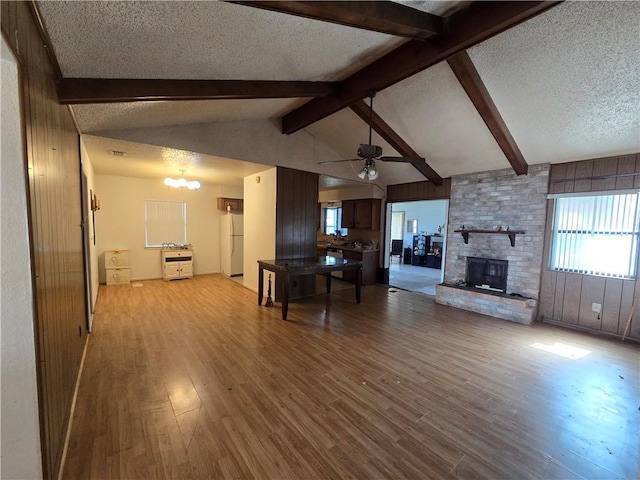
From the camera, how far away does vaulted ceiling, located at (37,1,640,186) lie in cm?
186

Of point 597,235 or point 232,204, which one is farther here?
point 232,204

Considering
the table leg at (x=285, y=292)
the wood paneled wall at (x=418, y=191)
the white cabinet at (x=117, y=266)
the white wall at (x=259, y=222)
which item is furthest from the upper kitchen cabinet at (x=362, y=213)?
the white cabinet at (x=117, y=266)

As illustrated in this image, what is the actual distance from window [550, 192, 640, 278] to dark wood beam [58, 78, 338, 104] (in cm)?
446

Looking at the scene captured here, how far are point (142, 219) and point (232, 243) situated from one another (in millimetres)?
2178

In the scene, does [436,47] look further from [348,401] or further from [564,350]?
[564,350]

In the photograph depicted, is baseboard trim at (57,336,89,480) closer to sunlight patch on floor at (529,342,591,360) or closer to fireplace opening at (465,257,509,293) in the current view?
sunlight patch on floor at (529,342,591,360)

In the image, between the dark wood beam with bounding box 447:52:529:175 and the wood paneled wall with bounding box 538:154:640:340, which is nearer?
the dark wood beam with bounding box 447:52:529:175

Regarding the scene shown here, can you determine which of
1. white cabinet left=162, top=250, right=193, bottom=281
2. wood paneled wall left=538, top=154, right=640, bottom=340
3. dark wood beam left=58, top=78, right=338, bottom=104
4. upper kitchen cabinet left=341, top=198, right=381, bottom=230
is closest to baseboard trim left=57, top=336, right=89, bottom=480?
dark wood beam left=58, top=78, right=338, bottom=104

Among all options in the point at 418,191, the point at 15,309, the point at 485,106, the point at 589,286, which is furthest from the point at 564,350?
the point at 15,309

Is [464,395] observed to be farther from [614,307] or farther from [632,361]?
[614,307]

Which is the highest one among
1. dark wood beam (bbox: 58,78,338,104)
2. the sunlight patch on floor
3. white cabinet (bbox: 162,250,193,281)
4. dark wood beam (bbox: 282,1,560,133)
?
dark wood beam (bbox: 282,1,560,133)

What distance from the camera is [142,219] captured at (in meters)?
6.45

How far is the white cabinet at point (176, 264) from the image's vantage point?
6.49 metres

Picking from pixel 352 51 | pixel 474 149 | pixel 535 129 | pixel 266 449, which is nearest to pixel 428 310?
pixel 474 149
